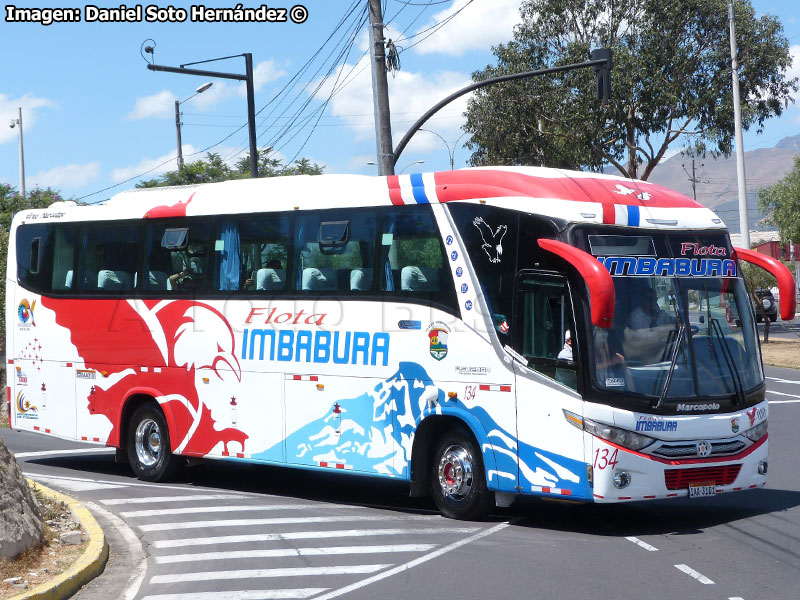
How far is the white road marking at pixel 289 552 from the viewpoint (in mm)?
9945

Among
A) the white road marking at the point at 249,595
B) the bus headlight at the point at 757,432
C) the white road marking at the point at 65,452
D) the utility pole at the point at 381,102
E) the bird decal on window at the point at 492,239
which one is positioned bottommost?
the white road marking at the point at 65,452

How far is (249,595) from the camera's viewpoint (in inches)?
332

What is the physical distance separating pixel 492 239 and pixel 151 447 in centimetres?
679

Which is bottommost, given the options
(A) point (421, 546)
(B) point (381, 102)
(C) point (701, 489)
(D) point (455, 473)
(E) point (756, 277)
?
(A) point (421, 546)

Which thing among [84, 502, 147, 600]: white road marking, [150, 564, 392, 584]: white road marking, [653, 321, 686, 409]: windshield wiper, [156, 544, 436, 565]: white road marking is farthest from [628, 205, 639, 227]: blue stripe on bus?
[84, 502, 147, 600]: white road marking

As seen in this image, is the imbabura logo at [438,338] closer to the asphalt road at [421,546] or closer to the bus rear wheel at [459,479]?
the bus rear wheel at [459,479]

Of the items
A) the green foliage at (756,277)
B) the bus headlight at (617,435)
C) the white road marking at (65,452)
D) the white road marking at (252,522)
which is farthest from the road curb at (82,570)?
the green foliage at (756,277)

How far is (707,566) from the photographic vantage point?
29.3ft

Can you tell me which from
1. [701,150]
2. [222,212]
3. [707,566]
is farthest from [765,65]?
[707,566]

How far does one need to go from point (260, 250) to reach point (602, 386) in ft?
17.2

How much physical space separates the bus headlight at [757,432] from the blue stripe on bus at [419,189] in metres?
4.08

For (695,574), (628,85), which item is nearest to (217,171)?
(628,85)

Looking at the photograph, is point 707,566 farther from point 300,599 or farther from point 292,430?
point 292,430

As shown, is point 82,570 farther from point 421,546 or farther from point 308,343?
point 308,343
